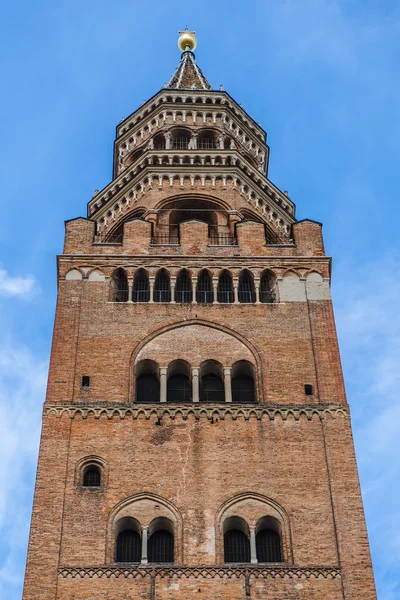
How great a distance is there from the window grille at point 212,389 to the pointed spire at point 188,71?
1521 centimetres

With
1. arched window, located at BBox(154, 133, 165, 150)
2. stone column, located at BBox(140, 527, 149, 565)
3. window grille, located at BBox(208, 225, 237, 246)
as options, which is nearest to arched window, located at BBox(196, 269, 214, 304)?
window grille, located at BBox(208, 225, 237, 246)

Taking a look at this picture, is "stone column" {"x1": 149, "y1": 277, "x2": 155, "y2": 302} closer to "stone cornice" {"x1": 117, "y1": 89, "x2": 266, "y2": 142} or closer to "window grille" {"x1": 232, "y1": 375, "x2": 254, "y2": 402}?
"window grille" {"x1": 232, "y1": 375, "x2": 254, "y2": 402}

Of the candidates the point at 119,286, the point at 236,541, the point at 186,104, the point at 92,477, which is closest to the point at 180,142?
the point at 186,104

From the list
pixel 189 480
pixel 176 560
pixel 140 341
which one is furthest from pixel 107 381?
pixel 176 560

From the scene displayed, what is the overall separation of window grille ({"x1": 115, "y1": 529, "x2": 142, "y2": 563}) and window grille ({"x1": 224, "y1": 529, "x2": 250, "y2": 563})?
2.00m

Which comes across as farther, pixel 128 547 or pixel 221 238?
pixel 221 238

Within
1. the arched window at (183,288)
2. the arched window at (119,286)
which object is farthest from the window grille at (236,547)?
the arched window at (119,286)

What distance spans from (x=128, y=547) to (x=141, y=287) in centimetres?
869

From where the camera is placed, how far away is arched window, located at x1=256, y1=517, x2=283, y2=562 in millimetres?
26125

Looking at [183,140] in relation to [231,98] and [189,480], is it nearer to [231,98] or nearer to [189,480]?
[231,98]

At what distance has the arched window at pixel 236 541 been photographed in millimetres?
26109

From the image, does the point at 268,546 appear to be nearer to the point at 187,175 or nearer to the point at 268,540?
the point at 268,540

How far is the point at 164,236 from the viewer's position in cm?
3550

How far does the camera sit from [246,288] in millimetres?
32625
